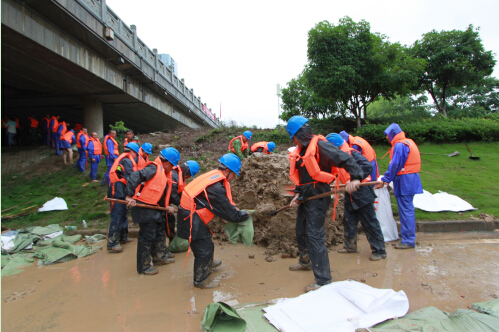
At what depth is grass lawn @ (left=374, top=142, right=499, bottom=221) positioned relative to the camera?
627 cm

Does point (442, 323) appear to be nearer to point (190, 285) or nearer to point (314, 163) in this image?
point (314, 163)

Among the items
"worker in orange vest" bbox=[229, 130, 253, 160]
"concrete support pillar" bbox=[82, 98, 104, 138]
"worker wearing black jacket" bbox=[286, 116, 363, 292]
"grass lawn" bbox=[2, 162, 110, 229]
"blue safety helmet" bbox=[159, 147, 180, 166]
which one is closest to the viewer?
"worker wearing black jacket" bbox=[286, 116, 363, 292]

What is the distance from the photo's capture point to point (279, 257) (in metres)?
4.60

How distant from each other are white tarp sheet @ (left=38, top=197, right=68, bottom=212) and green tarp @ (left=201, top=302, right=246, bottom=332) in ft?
22.1

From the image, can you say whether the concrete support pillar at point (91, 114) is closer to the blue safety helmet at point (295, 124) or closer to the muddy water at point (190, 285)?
the muddy water at point (190, 285)

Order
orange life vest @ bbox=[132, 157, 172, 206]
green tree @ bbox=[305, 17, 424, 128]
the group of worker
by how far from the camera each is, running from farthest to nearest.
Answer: green tree @ bbox=[305, 17, 424, 128] → orange life vest @ bbox=[132, 157, 172, 206] → the group of worker

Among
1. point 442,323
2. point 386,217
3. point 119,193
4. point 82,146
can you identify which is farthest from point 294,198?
point 82,146

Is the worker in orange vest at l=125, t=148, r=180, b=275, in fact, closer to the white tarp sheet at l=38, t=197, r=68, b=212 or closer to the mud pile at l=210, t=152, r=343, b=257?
the mud pile at l=210, t=152, r=343, b=257

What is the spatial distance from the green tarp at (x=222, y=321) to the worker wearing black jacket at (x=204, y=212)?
3.41 feet

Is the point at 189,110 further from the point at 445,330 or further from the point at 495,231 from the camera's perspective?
the point at 445,330

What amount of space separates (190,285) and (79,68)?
10.5 m

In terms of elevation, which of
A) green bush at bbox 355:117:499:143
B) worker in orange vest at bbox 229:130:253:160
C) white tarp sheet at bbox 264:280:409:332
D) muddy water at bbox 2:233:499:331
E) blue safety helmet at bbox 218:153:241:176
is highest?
green bush at bbox 355:117:499:143

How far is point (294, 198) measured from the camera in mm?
3865

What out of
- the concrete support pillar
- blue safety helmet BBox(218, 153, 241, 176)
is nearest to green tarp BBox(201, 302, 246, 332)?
blue safety helmet BBox(218, 153, 241, 176)
